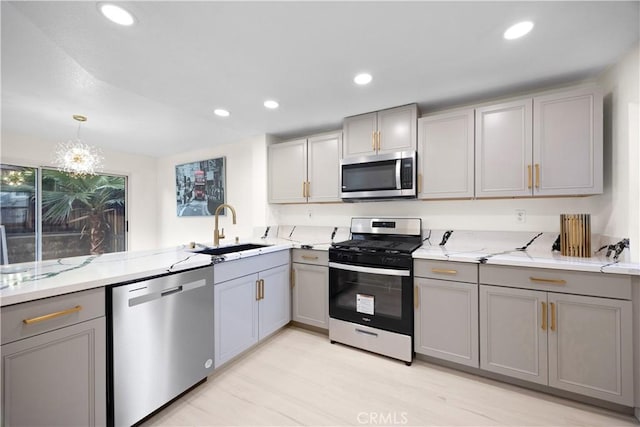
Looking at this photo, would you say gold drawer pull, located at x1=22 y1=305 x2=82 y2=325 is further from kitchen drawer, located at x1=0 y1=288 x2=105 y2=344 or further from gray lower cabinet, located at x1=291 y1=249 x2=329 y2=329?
gray lower cabinet, located at x1=291 y1=249 x2=329 y2=329

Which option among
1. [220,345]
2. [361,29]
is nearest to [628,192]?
[361,29]

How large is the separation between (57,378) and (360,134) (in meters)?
2.71

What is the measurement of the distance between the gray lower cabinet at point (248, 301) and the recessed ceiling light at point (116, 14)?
1.55 meters

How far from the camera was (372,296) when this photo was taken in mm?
2293

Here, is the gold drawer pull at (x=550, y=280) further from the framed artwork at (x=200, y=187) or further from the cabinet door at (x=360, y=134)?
the framed artwork at (x=200, y=187)

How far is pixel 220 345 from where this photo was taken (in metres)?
1.96

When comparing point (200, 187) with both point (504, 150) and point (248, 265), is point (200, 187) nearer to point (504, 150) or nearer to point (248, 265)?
point (248, 265)

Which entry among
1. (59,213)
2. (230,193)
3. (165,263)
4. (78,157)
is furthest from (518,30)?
(59,213)

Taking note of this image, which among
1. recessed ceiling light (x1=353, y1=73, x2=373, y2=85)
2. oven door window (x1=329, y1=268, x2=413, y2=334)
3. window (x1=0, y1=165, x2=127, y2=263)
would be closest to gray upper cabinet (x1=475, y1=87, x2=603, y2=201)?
recessed ceiling light (x1=353, y1=73, x2=373, y2=85)

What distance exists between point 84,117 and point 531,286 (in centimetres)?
452

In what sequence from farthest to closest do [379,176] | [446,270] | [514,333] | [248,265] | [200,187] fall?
[200,187] < [379,176] < [248,265] < [446,270] < [514,333]

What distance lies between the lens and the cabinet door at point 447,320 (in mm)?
1929

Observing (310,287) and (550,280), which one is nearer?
(550,280)

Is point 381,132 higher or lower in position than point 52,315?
higher
